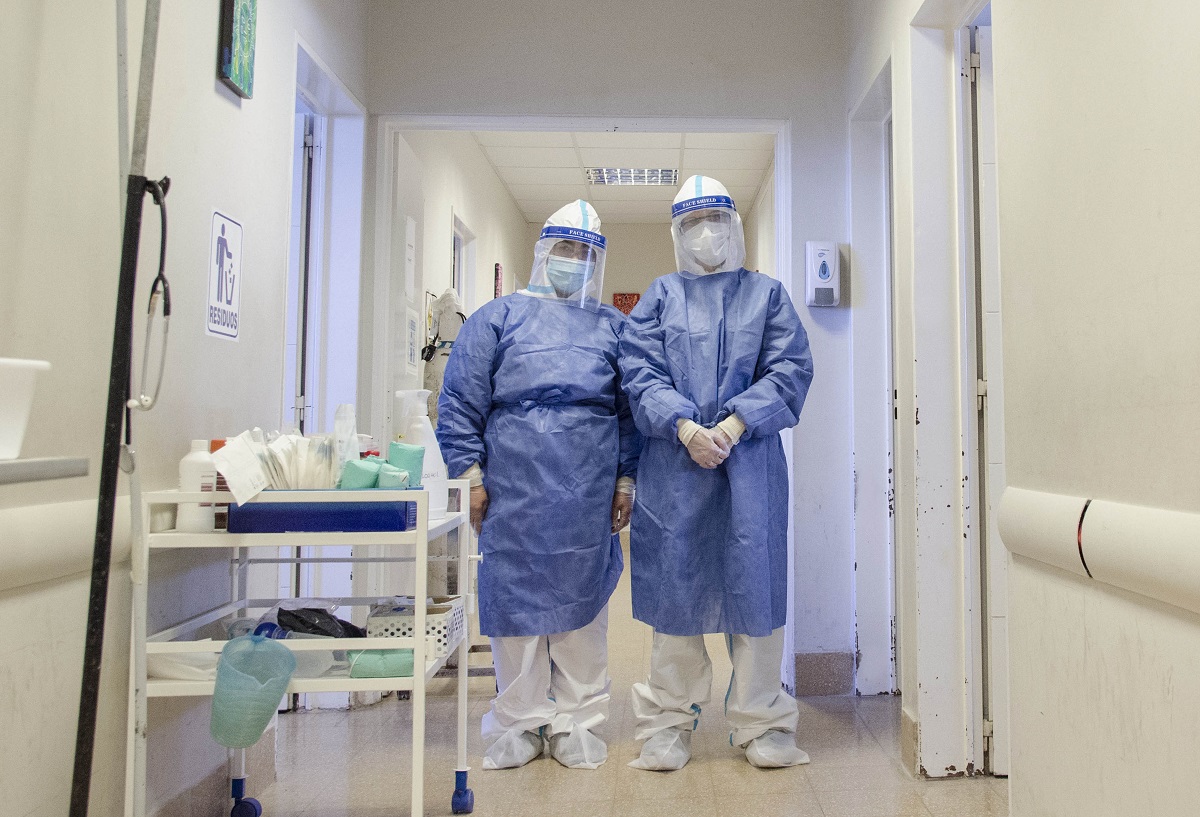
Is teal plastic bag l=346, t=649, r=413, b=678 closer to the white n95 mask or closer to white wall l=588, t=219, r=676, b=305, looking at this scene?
the white n95 mask

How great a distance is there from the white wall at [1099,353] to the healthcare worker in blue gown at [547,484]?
1.08 m

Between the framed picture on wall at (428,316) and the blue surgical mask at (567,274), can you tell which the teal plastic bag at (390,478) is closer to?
the blue surgical mask at (567,274)

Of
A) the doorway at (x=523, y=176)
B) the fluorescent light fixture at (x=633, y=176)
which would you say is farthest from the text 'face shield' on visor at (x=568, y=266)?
the fluorescent light fixture at (x=633, y=176)

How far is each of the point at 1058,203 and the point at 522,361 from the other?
1350 mm

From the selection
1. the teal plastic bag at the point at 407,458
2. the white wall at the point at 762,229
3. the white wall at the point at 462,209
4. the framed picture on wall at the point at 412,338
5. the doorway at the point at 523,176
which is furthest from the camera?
the white wall at the point at 762,229

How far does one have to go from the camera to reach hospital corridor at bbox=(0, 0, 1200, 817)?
48.4 inches

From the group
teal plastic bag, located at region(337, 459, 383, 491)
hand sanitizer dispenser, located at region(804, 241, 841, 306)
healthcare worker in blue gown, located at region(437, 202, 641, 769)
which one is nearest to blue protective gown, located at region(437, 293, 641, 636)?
healthcare worker in blue gown, located at region(437, 202, 641, 769)

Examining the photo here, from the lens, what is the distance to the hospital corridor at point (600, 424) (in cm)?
123

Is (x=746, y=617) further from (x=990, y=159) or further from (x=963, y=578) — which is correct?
(x=990, y=159)

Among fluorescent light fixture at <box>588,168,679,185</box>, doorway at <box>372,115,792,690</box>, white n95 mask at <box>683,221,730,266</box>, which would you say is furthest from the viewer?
fluorescent light fixture at <box>588,168,679,185</box>

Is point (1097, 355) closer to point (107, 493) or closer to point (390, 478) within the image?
point (390, 478)

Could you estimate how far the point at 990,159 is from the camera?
7.37 feet

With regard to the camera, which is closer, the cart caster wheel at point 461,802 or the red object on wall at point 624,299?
the cart caster wheel at point 461,802

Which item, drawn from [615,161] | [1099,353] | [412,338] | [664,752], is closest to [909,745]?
[664,752]
